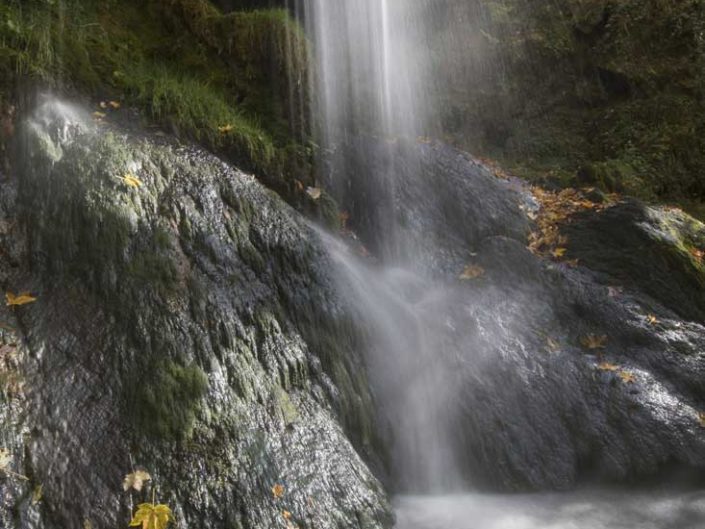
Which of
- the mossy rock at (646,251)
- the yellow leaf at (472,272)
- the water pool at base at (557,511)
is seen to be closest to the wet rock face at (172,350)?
the water pool at base at (557,511)

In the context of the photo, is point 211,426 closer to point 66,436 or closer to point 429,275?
point 66,436

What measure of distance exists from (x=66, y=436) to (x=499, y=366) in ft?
10.2

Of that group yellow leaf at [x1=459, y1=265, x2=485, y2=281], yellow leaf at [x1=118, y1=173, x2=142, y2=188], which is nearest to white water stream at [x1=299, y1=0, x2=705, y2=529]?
yellow leaf at [x1=459, y1=265, x2=485, y2=281]

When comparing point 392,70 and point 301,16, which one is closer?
point 301,16

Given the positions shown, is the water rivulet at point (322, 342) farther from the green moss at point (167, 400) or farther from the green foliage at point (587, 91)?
the green foliage at point (587, 91)

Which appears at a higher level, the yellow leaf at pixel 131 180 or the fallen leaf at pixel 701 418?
the yellow leaf at pixel 131 180

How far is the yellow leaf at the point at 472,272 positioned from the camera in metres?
5.32

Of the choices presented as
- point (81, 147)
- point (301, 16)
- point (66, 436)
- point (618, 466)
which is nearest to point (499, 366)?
point (618, 466)

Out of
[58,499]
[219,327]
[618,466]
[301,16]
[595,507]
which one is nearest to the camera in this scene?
[58,499]

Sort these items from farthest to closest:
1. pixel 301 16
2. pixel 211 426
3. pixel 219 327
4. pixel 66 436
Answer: pixel 301 16 < pixel 219 327 < pixel 211 426 < pixel 66 436

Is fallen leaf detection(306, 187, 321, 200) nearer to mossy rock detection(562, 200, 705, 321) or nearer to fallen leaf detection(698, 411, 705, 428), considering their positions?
mossy rock detection(562, 200, 705, 321)

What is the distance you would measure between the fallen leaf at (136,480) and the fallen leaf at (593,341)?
3.66m

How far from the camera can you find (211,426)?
2.98 m

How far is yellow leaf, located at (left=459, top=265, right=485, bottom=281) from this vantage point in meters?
5.32
